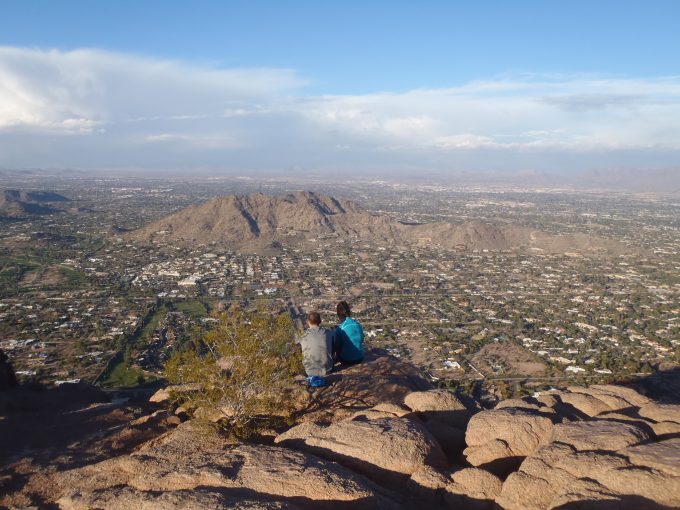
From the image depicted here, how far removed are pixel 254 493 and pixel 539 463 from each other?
3597 millimetres

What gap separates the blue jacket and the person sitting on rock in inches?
27.3

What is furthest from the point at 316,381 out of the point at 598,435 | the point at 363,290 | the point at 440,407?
the point at 363,290

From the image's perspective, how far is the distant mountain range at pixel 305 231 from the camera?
61.4 m

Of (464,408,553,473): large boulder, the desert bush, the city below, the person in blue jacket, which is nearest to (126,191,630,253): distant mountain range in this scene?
the city below

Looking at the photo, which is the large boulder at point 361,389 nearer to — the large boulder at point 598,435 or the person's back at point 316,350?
the person's back at point 316,350

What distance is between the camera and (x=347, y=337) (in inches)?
412

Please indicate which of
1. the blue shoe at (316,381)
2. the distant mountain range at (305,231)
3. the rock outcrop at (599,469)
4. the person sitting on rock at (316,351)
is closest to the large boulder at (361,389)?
the blue shoe at (316,381)

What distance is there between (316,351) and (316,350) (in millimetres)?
23

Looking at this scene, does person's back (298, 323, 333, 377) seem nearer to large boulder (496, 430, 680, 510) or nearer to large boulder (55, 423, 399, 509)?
large boulder (55, 423, 399, 509)

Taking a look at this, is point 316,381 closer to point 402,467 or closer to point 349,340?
point 349,340

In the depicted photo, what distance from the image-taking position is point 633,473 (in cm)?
549

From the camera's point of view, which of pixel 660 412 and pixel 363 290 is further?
pixel 363 290

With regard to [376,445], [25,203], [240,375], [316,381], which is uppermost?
[240,375]

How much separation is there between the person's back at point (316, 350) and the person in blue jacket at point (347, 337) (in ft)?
2.13
